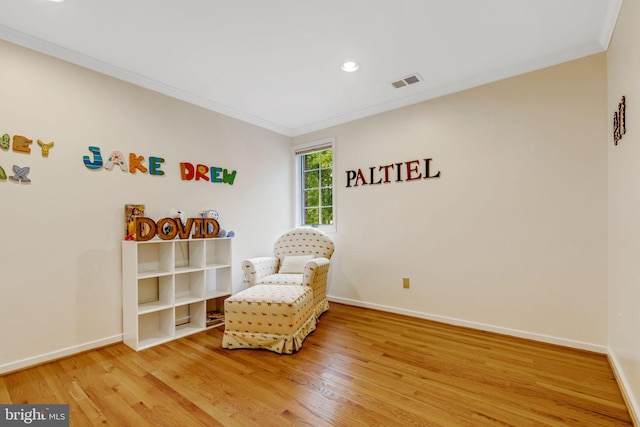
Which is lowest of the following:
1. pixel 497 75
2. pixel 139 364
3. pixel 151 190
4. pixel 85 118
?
pixel 139 364

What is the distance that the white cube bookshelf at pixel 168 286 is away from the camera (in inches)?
103

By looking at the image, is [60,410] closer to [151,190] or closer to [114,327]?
[114,327]

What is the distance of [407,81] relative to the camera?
3008 millimetres

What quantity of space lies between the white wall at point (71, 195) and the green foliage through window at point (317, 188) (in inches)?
65.7

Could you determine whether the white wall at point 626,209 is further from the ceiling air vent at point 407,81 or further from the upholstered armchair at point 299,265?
the upholstered armchair at point 299,265

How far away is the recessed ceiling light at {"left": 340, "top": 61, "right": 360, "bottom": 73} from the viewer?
8.74ft

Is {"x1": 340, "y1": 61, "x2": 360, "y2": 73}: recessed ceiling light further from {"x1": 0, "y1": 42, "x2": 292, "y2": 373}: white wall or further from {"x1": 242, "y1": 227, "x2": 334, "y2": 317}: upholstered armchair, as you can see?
{"x1": 242, "y1": 227, "x2": 334, "y2": 317}: upholstered armchair

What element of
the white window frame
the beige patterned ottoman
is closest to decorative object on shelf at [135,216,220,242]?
the beige patterned ottoman

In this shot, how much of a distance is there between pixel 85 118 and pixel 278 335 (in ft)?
8.05

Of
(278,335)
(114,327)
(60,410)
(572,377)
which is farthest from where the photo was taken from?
(114,327)

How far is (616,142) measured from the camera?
208cm

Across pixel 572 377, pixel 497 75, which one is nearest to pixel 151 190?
pixel 497 75

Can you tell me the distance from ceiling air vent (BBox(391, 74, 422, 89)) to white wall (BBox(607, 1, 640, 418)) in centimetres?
139

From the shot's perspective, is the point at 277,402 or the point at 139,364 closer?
the point at 277,402
